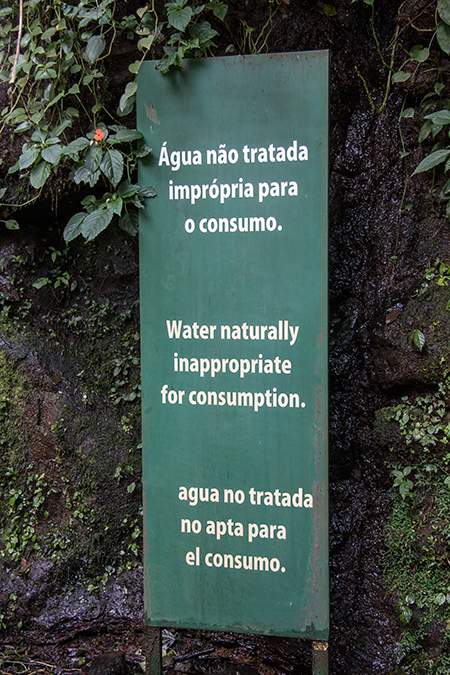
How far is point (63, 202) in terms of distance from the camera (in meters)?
2.56

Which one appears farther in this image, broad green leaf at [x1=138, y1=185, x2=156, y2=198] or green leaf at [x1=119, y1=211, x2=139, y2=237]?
green leaf at [x1=119, y1=211, x2=139, y2=237]

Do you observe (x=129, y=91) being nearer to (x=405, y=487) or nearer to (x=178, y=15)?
(x=178, y=15)

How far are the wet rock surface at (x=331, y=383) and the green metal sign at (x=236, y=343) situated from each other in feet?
2.51

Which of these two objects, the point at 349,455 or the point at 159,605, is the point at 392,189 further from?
the point at 159,605

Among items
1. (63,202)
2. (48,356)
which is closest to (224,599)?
(48,356)

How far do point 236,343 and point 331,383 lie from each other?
954 mm

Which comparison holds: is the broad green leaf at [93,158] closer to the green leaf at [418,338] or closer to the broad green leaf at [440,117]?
the broad green leaf at [440,117]

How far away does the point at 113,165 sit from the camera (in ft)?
6.39

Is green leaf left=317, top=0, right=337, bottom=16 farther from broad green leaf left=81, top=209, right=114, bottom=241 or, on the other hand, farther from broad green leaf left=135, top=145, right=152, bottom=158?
broad green leaf left=81, top=209, right=114, bottom=241

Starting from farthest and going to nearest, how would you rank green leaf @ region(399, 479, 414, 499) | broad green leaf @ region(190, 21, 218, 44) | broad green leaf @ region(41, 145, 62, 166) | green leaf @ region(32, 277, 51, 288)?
green leaf @ region(32, 277, 51, 288) < green leaf @ region(399, 479, 414, 499) < broad green leaf @ region(41, 145, 62, 166) < broad green leaf @ region(190, 21, 218, 44)

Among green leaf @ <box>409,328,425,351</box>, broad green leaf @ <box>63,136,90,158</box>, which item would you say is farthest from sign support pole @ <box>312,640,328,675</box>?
broad green leaf @ <box>63,136,90,158</box>

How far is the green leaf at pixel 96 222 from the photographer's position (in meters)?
1.93

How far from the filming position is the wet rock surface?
93.7 inches

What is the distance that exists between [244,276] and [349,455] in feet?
4.27
